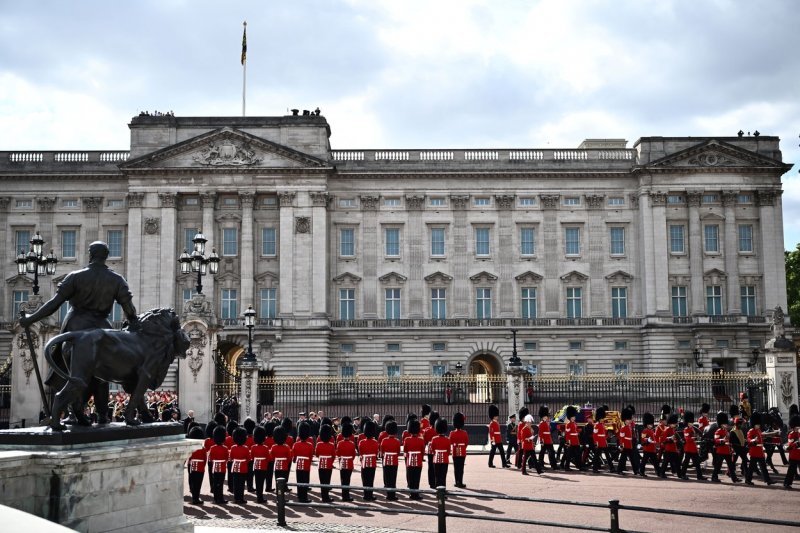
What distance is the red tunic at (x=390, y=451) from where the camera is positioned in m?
17.0

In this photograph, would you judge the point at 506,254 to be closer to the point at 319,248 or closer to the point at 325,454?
the point at 319,248

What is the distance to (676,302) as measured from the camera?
52.7m

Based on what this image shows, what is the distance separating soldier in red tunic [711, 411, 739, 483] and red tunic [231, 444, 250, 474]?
33.3ft

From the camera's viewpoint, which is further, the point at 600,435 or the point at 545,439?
the point at 545,439

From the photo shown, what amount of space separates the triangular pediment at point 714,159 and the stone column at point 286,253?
21.8 metres

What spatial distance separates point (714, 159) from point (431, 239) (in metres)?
17.9

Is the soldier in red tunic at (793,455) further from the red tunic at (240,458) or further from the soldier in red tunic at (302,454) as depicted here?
the red tunic at (240,458)

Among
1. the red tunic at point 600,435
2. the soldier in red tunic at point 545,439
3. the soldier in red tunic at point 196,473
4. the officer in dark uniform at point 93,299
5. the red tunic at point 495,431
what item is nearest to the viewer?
the officer in dark uniform at point 93,299

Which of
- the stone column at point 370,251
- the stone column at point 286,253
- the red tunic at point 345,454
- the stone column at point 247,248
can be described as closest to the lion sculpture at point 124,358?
the red tunic at point 345,454

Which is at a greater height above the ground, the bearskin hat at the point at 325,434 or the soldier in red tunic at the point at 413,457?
the bearskin hat at the point at 325,434

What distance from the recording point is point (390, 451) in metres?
17.0

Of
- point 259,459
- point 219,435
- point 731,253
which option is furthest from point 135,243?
point 259,459

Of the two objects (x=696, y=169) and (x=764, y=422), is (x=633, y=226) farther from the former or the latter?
(x=764, y=422)

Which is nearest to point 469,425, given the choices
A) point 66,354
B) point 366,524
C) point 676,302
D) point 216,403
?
point 216,403
